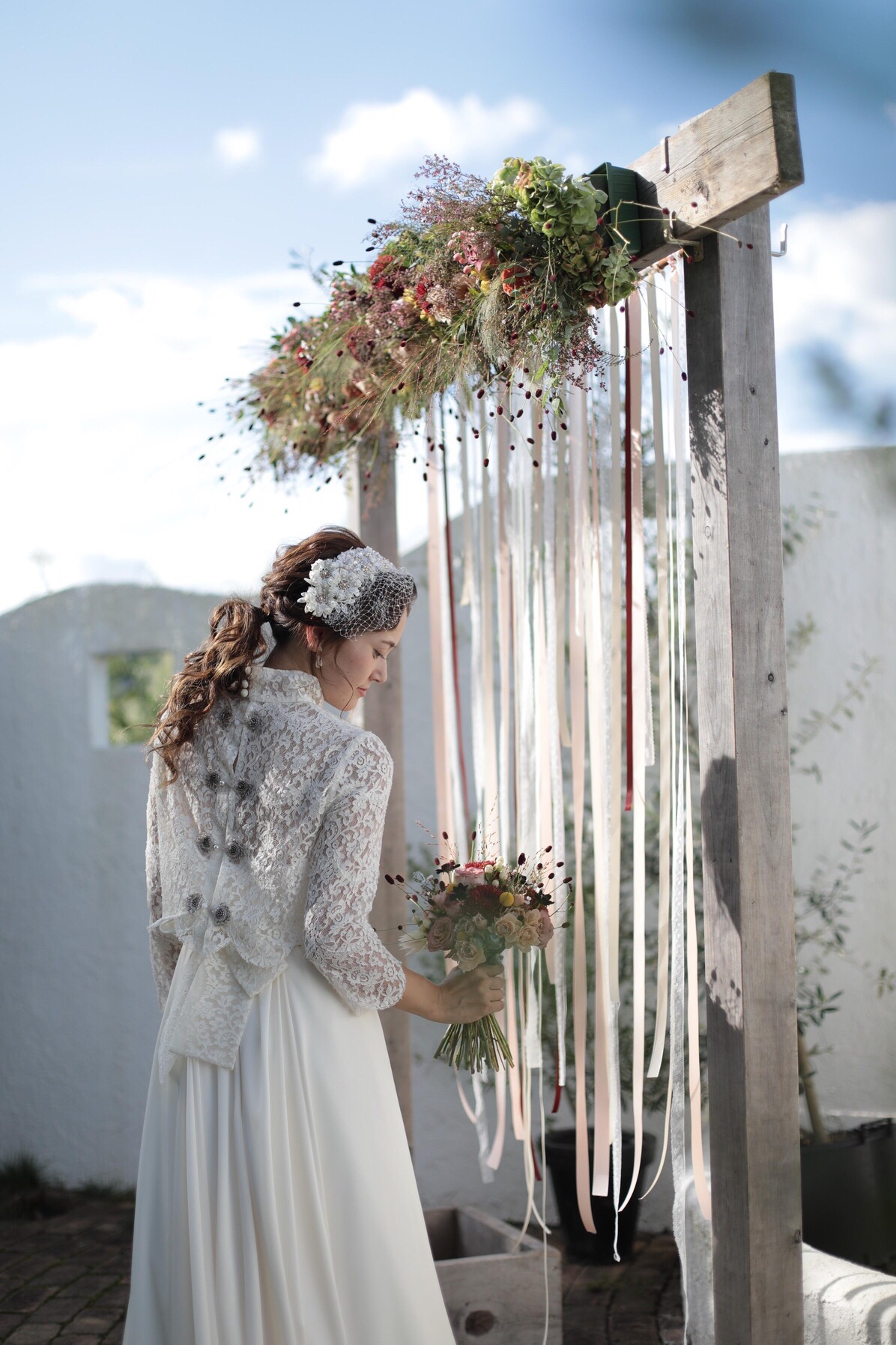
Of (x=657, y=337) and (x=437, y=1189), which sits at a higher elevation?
(x=657, y=337)

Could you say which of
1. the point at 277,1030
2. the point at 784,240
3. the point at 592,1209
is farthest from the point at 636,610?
the point at 592,1209

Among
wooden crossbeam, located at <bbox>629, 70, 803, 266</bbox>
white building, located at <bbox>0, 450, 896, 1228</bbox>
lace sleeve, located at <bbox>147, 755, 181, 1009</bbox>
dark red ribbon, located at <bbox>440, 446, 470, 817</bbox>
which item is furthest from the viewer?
white building, located at <bbox>0, 450, 896, 1228</bbox>

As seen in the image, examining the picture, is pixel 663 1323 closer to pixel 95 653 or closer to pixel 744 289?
pixel 744 289

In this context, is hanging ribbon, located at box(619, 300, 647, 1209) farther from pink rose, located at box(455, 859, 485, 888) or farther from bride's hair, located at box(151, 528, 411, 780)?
bride's hair, located at box(151, 528, 411, 780)

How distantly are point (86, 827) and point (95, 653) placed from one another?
0.69m

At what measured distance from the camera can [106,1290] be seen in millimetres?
3734

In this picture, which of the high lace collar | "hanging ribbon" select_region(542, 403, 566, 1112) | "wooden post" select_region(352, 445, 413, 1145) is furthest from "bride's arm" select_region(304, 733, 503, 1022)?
"wooden post" select_region(352, 445, 413, 1145)

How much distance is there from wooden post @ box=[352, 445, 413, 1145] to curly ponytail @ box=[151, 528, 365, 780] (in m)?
1.11

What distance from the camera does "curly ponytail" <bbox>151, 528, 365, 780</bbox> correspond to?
197cm

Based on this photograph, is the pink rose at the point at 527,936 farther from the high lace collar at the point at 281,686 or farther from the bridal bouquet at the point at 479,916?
the high lace collar at the point at 281,686

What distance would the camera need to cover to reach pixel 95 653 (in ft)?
15.7

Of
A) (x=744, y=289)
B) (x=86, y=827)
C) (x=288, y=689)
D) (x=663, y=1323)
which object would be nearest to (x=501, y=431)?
(x=744, y=289)

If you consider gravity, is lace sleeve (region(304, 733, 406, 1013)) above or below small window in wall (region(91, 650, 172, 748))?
below

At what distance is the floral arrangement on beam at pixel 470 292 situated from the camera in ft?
6.61
